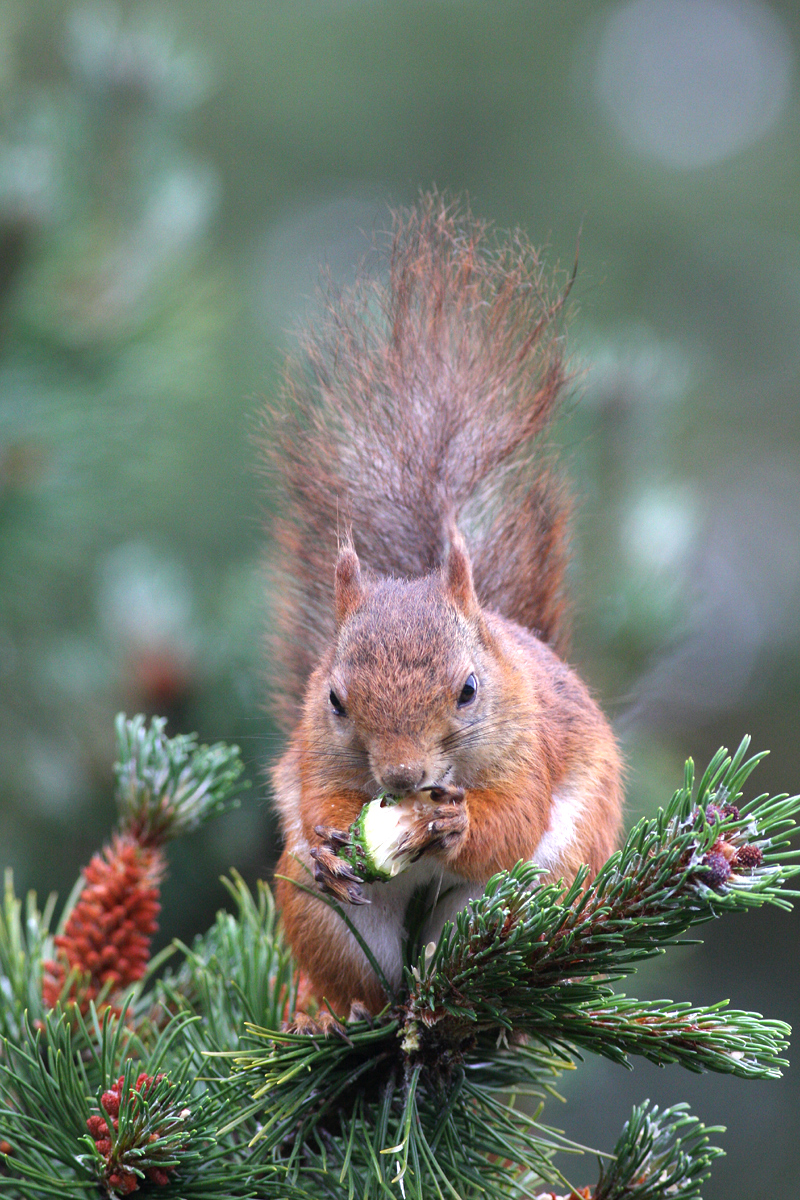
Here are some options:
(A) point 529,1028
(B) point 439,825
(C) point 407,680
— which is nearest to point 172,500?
(C) point 407,680

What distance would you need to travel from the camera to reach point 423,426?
4.25 ft

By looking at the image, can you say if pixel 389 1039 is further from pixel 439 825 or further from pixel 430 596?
pixel 430 596

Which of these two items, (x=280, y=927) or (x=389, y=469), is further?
(x=389, y=469)

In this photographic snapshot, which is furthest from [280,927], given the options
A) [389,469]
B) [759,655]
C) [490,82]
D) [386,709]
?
[490,82]

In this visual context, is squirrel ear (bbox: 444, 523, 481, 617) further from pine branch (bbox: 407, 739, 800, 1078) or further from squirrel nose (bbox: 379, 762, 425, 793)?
pine branch (bbox: 407, 739, 800, 1078)

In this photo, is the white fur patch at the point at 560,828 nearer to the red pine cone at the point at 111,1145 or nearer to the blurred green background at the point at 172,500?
the blurred green background at the point at 172,500

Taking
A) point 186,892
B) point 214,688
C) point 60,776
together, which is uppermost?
point 214,688

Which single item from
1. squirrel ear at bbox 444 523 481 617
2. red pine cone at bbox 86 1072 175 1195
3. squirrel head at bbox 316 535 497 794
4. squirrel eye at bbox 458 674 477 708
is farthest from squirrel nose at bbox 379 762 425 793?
red pine cone at bbox 86 1072 175 1195

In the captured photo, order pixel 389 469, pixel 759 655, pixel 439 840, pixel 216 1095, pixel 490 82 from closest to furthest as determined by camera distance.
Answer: pixel 216 1095 < pixel 439 840 < pixel 389 469 < pixel 759 655 < pixel 490 82

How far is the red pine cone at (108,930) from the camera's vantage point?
99 centimetres

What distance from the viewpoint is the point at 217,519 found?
3.65 m

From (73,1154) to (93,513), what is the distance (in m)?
1.17

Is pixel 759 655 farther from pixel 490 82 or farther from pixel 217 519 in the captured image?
pixel 490 82

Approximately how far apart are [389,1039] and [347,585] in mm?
490
